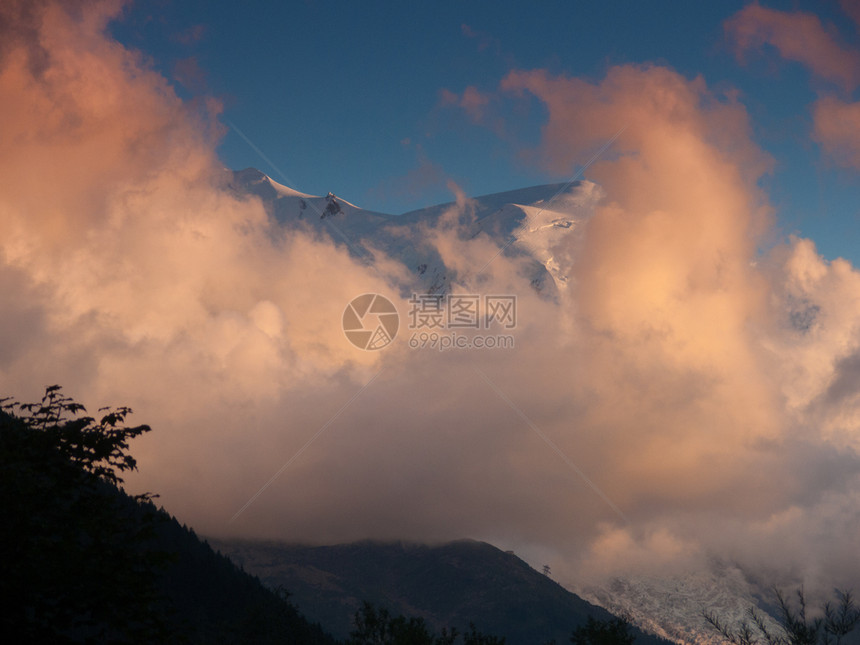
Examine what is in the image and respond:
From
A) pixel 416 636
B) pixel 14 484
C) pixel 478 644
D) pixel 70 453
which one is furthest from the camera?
pixel 478 644

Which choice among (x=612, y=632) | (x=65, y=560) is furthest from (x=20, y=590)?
(x=612, y=632)

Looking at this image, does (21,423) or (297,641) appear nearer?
(21,423)

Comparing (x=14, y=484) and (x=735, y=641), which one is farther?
(x=735, y=641)

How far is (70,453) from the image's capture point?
72.7ft

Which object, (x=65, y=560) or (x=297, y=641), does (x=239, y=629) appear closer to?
(x=297, y=641)

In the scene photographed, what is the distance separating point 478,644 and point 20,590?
365ft

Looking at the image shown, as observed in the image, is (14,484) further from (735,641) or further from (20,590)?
(735,641)

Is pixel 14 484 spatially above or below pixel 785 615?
below

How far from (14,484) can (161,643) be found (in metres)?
6.29

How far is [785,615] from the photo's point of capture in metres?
24.6

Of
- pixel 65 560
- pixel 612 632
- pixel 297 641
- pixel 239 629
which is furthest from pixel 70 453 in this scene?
pixel 297 641

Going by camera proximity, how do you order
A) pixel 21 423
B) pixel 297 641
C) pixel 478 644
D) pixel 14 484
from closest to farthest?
pixel 14 484 < pixel 21 423 < pixel 478 644 < pixel 297 641

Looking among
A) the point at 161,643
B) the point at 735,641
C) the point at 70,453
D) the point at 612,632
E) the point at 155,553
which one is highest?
the point at 612,632

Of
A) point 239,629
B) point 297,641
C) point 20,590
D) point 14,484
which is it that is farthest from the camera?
point 297,641
